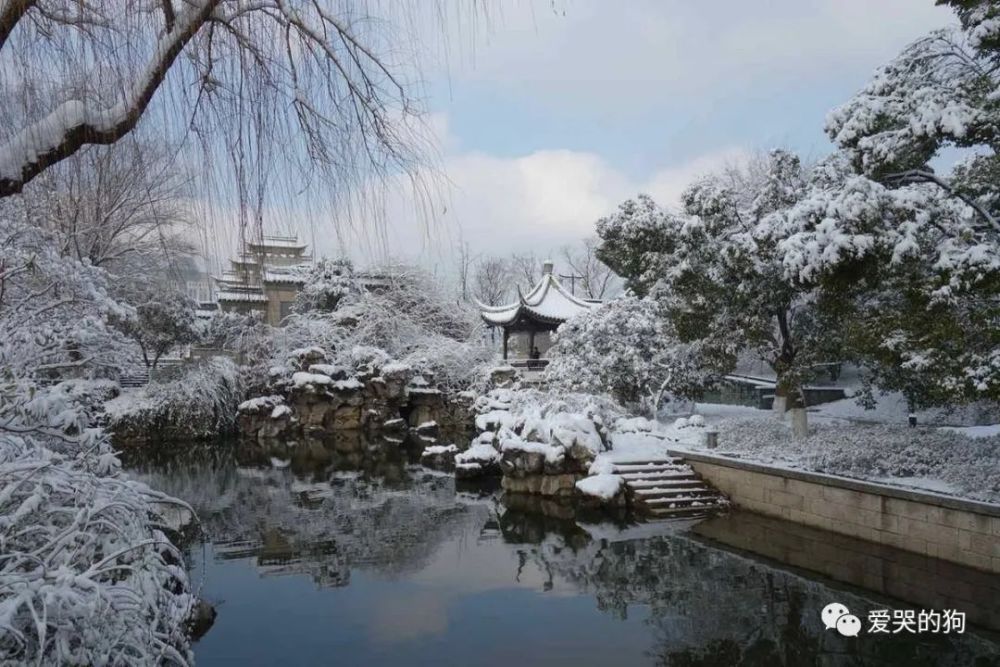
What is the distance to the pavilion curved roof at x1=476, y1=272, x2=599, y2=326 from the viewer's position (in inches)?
846

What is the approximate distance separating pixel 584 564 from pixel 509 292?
1298 inches

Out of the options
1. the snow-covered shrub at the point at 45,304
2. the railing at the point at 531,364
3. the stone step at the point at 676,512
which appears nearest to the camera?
the snow-covered shrub at the point at 45,304

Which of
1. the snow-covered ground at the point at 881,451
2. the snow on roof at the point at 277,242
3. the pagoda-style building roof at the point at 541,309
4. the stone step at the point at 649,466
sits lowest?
the stone step at the point at 649,466

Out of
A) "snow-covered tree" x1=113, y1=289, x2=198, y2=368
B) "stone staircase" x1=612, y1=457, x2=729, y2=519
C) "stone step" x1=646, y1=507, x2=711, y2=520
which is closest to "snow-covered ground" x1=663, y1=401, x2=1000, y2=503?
"stone staircase" x1=612, y1=457, x2=729, y2=519

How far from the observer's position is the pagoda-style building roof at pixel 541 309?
21.5m

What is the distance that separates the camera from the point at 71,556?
2398mm

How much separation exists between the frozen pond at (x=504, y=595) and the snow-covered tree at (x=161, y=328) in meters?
8.30

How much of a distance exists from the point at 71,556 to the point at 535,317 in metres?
19.3

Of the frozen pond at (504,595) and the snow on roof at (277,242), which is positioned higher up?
the snow on roof at (277,242)

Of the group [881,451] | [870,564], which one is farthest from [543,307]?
[870,564]

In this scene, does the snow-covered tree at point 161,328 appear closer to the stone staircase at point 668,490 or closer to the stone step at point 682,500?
the stone staircase at point 668,490

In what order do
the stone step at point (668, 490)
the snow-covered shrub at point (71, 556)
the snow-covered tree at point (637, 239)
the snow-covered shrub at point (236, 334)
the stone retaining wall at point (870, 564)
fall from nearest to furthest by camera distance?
1. the snow-covered shrub at point (71, 556)
2. the stone retaining wall at point (870, 564)
3. the stone step at point (668, 490)
4. the snow-covered tree at point (637, 239)
5. the snow-covered shrub at point (236, 334)

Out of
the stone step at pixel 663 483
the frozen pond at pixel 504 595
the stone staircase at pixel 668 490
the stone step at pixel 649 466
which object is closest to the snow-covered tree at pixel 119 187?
the frozen pond at pixel 504 595

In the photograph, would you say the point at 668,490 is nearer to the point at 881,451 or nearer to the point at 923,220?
the point at 881,451
